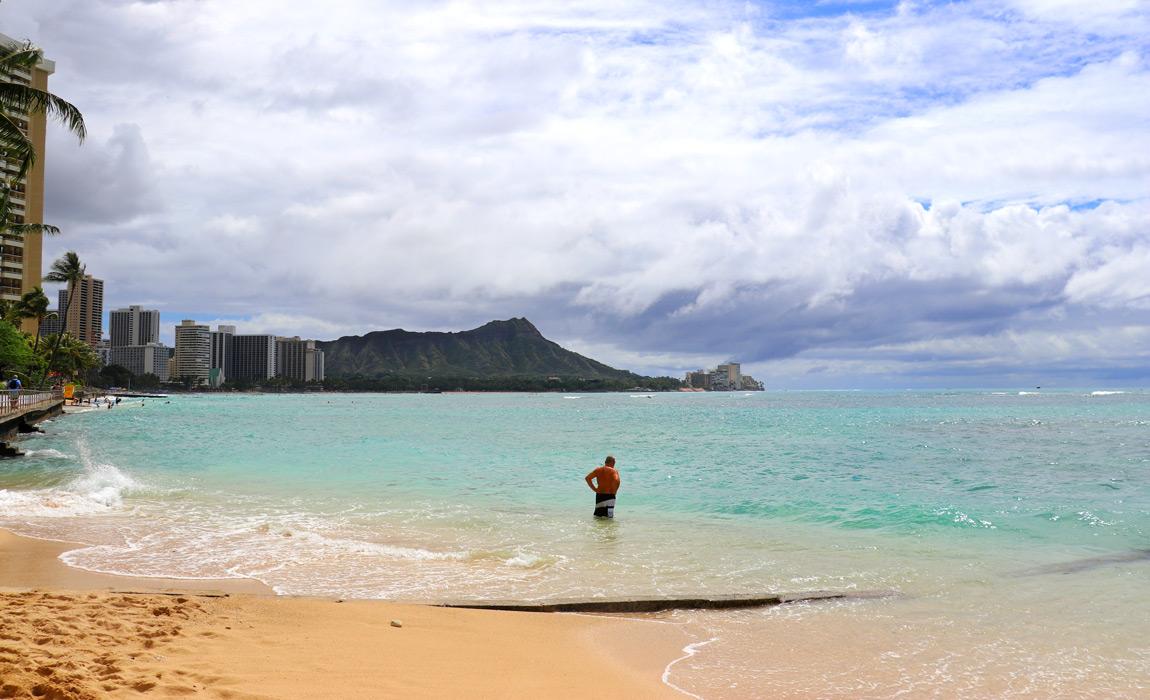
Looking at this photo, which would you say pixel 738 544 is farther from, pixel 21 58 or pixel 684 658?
pixel 21 58

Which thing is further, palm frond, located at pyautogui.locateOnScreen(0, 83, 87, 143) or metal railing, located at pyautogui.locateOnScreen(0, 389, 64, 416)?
metal railing, located at pyautogui.locateOnScreen(0, 389, 64, 416)

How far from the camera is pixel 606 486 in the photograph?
1427 centimetres

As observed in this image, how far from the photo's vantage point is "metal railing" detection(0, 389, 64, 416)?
3900 centimetres

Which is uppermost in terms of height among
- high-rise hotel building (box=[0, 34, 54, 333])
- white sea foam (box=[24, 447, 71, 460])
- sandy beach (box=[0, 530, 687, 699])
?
high-rise hotel building (box=[0, 34, 54, 333])

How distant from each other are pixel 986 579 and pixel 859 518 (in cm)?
526

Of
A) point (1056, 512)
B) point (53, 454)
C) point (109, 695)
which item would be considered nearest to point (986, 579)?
point (1056, 512)

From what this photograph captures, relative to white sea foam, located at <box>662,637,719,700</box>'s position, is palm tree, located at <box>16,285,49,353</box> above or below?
above

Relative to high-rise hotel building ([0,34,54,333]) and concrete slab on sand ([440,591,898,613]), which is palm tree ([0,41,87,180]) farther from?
high-rise hotel building ([0,34,54,333])

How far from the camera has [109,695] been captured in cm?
444

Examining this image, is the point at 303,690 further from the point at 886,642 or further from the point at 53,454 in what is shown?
the point at 53,454

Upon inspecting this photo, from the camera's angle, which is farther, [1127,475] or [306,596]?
[1127,475]

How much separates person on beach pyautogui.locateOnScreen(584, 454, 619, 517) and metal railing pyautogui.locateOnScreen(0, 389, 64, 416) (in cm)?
3328

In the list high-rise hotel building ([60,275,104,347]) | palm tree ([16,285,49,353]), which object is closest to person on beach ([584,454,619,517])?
palm tree ([16,285,49,353])

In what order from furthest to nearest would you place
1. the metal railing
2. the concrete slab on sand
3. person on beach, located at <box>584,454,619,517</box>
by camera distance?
the metal railing → person on beach, located at <box>584,454,619,517</box> → the concrete slab on sand
